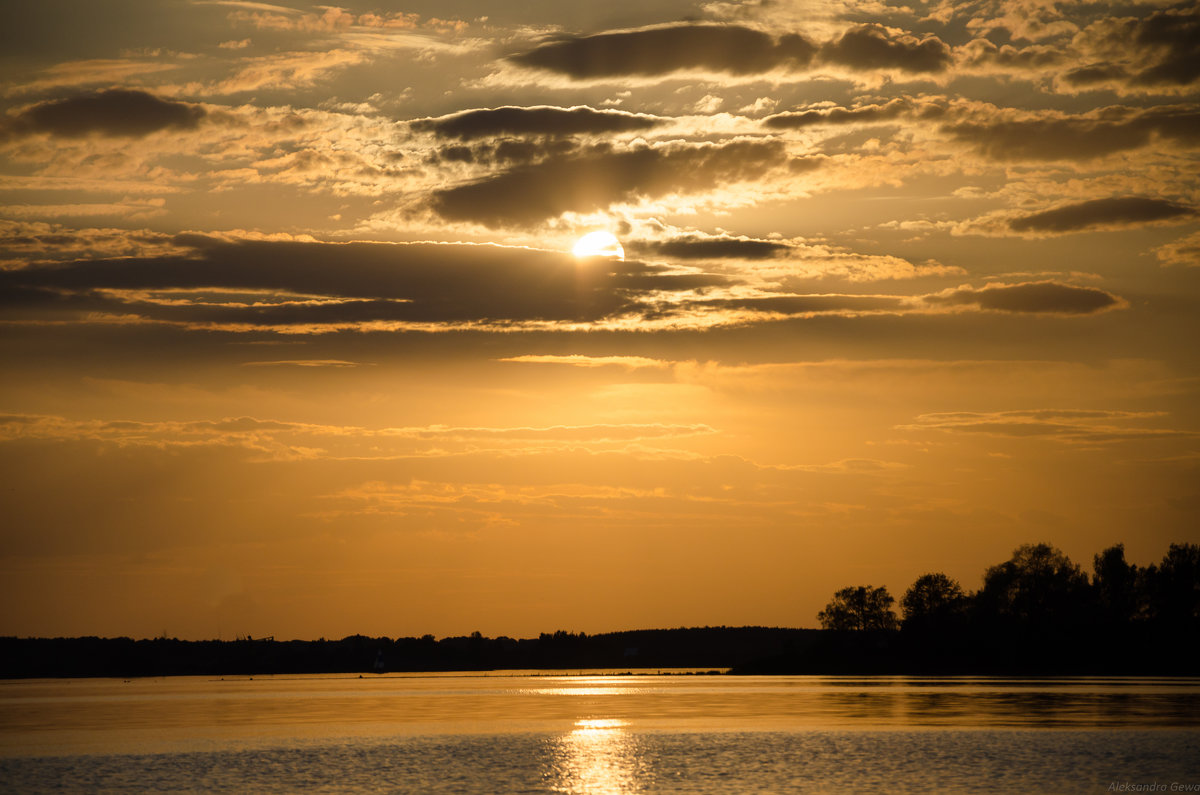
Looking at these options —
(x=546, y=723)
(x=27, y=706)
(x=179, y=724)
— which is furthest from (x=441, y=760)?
(x=27, y=706)

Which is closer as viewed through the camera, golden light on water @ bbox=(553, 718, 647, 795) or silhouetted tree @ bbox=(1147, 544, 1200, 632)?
golden light on water @ bbox=(553, 718, 647, 795)

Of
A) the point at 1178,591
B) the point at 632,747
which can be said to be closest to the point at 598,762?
the point at 632,747

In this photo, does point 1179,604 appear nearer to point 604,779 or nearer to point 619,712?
point 619,712

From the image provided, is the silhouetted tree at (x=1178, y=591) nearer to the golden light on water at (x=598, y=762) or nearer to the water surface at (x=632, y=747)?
the water surface at (x=632, y=747)

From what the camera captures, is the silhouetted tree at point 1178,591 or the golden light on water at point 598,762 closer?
the golden light on water at point 598,762

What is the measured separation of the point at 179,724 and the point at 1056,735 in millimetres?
72414

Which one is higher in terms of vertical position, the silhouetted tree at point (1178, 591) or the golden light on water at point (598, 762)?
the silhouetted tree at point (1178, 591)

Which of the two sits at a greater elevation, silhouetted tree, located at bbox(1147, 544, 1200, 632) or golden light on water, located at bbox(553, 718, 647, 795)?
silhouetted tree, located at bbox(1147, 544, 1200, 632)

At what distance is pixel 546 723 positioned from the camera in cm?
10562

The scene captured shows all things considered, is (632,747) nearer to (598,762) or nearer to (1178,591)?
(598,762)

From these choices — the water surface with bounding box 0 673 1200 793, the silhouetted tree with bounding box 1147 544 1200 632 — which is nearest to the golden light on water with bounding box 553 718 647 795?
the water surface with bounding box 0 673 1200 793

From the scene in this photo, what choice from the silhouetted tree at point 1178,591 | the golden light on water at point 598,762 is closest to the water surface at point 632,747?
the golden light on water at point 598,762

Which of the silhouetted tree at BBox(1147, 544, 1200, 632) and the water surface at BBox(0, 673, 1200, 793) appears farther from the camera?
the silhouetted tree at BBox(1147, 544, 1200, 632)

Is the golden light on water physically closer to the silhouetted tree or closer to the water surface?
the water surface
